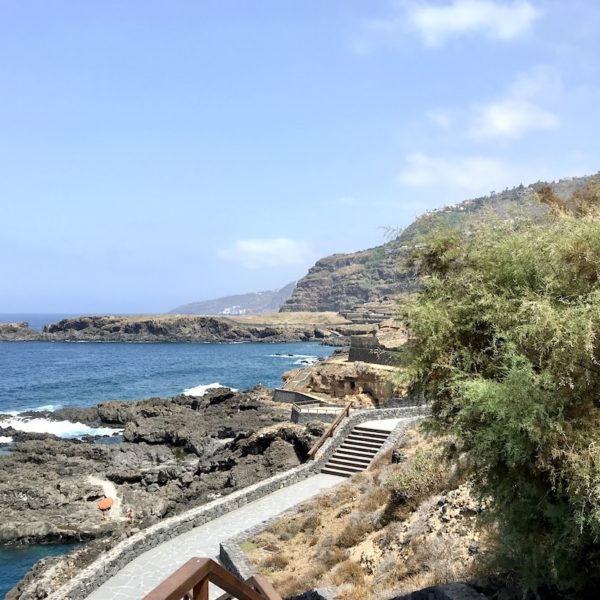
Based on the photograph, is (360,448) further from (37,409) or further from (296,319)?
(296,319)

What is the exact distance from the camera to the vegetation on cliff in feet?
22.4

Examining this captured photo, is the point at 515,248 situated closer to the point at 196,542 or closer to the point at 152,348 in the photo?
the point at 196,542

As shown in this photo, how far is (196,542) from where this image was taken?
16.8m

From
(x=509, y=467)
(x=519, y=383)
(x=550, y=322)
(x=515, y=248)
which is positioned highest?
(x=515, y=248)

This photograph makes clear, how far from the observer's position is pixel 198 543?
54.8 ft

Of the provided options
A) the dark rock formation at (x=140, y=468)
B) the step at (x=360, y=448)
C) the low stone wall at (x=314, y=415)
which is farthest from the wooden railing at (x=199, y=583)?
the low stone wall at (x=314, y=415)

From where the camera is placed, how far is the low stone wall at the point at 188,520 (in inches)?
557

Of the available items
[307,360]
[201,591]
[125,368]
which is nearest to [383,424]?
[201,591]

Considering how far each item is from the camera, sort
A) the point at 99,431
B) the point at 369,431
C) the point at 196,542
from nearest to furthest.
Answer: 1. the point at 196,542
2. the point at 369,431
3. the point at 99,431

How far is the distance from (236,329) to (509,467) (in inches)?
5772

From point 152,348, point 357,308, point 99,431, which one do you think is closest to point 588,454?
point 99,431

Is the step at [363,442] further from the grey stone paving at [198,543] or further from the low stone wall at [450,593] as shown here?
the low stone wall at [450,593]

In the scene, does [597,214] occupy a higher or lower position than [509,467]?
higher

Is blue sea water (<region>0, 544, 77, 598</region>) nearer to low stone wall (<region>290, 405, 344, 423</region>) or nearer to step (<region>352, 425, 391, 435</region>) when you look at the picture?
step (<region>352, 425, 391, 435</region>)
